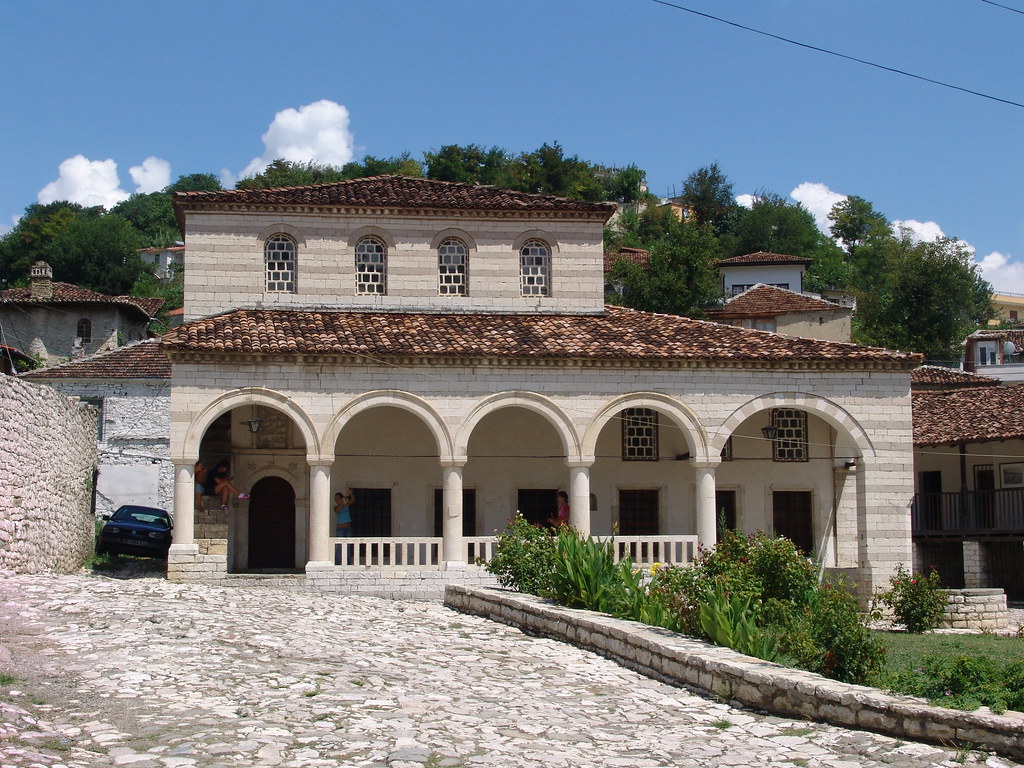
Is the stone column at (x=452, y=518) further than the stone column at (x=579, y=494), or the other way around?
→ the stone column at (x=579, y=494)

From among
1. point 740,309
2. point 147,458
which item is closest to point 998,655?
point 147,458

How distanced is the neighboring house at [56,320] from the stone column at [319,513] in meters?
29.1

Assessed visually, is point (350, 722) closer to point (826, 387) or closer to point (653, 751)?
point (653, 751)

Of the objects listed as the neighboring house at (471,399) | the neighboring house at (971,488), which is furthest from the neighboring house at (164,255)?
the neighboring house at (971,488)

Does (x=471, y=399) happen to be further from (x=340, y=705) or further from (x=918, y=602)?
(x=340, y=705)

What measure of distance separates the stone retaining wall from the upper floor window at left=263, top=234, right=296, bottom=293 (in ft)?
48.2

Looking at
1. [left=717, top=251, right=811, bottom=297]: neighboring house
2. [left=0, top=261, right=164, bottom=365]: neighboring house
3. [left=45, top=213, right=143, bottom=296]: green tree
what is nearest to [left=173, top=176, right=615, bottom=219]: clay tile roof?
[left=0, top=261, right=164, bottom=365]: neighboring house

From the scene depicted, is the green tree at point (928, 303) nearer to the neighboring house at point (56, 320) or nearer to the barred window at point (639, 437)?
the barred window at point (639, 437)

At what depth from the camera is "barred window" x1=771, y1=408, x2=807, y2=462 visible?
25578 mm

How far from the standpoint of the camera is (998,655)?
597 inches

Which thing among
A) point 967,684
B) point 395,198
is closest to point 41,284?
→ point 395,198

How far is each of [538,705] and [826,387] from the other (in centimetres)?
1474

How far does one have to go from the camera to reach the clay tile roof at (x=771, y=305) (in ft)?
156

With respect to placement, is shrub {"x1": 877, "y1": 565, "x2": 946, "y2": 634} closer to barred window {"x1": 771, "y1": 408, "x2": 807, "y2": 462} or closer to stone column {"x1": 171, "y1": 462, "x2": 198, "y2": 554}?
barred window {"x1": 771, "y1": 408, "x2": 807, "y2": 462}
